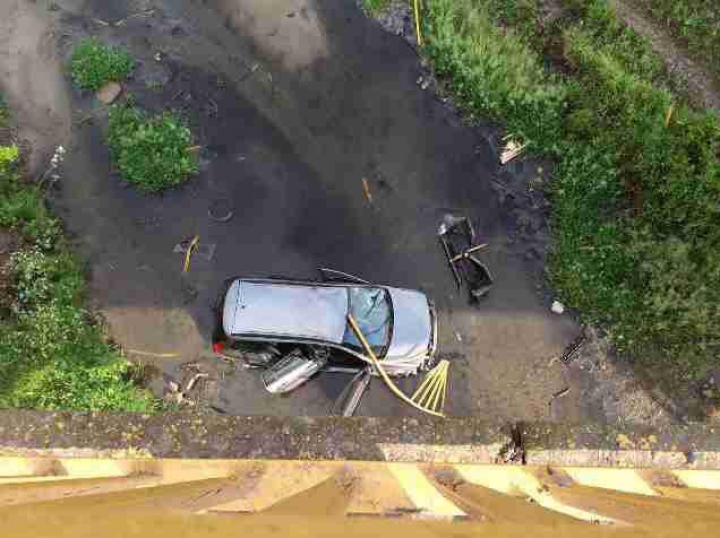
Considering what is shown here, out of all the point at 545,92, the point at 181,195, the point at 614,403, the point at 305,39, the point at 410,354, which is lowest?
the point at 181,195

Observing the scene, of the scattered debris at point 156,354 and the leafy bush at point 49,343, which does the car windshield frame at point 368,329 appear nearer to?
the scattered debris at point 156,354

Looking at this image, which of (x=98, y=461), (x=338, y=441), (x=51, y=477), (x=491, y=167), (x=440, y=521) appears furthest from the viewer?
(x=491, y=167)

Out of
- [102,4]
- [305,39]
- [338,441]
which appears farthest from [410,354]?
[102,4]

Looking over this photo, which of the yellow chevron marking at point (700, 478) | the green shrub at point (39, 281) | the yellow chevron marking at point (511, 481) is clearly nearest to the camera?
the yellow chevron marking at point (511, 481)

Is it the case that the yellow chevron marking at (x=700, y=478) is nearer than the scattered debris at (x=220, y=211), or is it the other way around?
the yellow chevron marking at (x=700, y=478)

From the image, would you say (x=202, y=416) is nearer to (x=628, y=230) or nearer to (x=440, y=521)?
(x=440, y=521)

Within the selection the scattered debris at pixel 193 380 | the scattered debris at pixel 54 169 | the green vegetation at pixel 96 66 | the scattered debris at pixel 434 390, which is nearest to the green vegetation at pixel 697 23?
the scattered debris at pixel 434 390

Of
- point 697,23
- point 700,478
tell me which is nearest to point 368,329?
point 700,478
